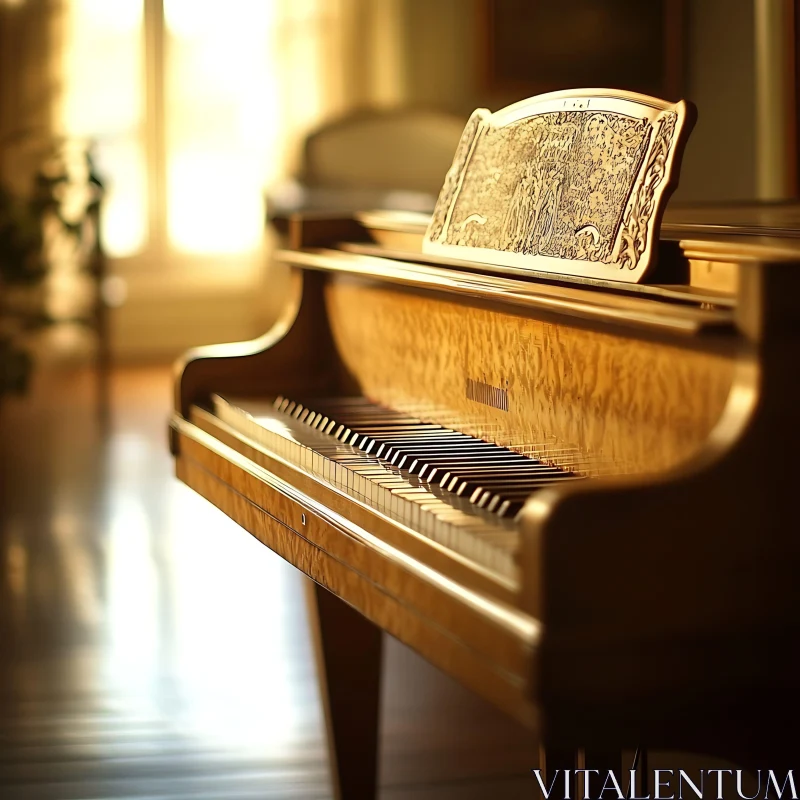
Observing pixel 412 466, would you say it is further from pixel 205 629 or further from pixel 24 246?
pixel 24 246

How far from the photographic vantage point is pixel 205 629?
3.38m

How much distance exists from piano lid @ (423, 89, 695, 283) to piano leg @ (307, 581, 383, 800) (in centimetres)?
71

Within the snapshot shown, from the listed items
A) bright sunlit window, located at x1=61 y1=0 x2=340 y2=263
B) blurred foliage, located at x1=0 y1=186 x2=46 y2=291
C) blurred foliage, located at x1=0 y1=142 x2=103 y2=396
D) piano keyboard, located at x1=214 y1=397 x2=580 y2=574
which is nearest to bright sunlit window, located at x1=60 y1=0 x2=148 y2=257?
bright sunlit window, located at x1=61 y1=0 x2=340 y2=263

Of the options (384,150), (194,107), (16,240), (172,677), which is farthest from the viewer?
(194,107)

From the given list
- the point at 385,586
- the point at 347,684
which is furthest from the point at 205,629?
the point at 385,586

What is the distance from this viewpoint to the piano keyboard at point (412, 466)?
1.37m

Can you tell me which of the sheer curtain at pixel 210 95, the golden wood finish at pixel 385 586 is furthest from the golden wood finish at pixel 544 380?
the sheer curtain at pixel 210 95

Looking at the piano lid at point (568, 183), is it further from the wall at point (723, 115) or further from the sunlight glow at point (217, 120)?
the sunlight glow at point (217, 120)

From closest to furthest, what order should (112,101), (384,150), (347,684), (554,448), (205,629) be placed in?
1. (554,448)
2. (347,684)
3. (205,629)
4. (384,150)
5. (112,101)

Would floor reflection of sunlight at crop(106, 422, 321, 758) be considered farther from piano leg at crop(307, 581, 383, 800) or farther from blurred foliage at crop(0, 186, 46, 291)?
blurred foliage at crop(0, 186, 46, 291)

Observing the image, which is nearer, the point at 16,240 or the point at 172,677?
the point at 172,677

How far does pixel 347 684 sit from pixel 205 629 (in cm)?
112

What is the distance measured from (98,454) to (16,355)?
0.63 m

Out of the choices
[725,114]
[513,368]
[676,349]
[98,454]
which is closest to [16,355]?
[98,454]
